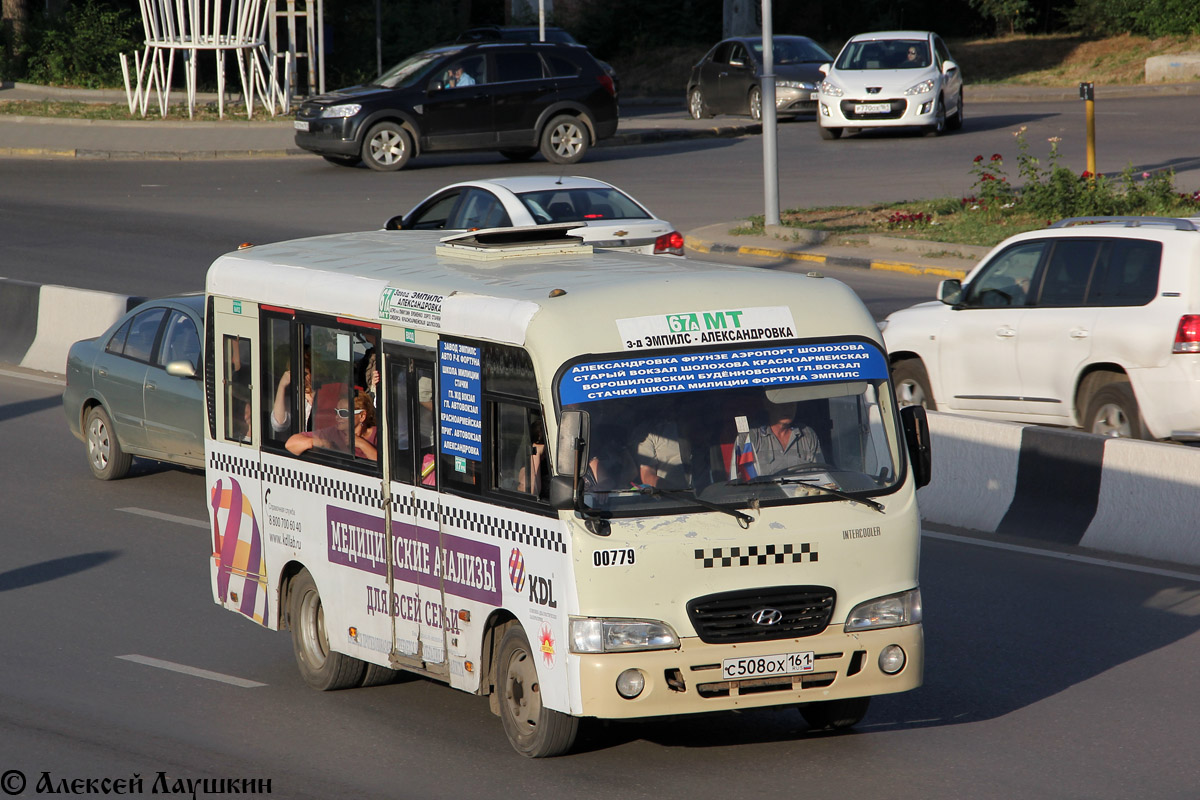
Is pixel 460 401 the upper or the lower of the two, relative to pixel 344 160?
lower

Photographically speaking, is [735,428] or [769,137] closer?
[735,428]

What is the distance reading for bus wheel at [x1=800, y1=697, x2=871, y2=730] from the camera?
7867 mm

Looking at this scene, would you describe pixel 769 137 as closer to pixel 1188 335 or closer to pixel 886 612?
pixel 1188 335

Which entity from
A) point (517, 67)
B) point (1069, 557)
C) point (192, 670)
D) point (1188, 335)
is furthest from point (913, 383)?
point (517, 67)

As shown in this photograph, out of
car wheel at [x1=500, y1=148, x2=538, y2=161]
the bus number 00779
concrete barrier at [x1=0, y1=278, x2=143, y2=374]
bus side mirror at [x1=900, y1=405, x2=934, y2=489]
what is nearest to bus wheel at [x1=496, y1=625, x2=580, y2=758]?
the bus number 00779

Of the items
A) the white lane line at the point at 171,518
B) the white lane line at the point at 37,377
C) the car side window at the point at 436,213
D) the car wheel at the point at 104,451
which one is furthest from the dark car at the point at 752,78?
the white lane line at the point at 171,518

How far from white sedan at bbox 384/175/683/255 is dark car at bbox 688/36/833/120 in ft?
57.1

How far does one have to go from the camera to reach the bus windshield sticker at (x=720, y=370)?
24.0 ft

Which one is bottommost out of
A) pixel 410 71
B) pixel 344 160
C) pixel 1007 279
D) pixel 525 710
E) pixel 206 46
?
pixel 525 710

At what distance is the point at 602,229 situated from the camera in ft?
58.3

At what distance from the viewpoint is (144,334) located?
14234 mm

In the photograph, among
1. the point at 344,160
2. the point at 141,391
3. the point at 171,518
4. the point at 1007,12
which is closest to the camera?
the point at 171,518

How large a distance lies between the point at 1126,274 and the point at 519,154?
2004 centimetres

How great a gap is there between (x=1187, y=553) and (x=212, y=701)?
605 cm
